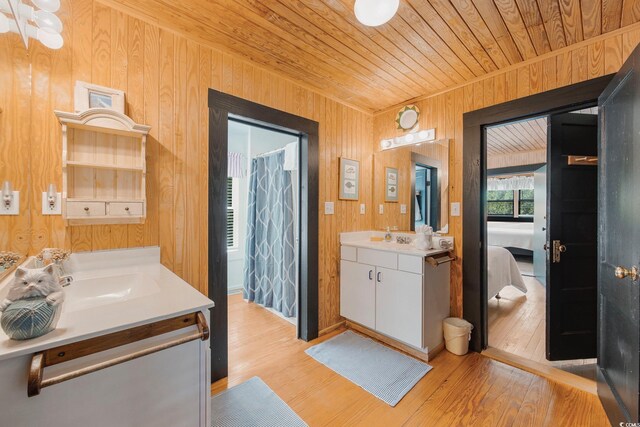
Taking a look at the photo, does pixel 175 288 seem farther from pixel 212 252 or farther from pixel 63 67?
pixel 63 67

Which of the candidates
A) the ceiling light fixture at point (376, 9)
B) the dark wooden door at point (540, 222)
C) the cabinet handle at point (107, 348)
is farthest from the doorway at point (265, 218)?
the dark wooden door at point (540, 222)

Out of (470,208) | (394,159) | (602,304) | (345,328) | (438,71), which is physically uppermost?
(438,71)

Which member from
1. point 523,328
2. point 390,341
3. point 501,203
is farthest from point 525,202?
point 390,341

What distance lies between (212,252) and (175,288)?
75cm

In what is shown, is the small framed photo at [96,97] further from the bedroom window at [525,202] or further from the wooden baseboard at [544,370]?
the bedroom window at [525,202]

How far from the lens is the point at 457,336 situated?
2.26 metres

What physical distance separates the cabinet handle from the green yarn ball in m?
0.06

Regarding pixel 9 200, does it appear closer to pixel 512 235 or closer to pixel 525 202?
pixel 512 235

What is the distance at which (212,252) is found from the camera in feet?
6.25

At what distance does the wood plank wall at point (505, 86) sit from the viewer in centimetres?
175

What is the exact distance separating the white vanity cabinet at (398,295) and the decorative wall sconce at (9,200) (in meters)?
2.30

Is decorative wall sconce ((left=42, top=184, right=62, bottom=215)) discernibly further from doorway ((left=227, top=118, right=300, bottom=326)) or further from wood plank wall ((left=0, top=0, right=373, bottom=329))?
doorway ((left=227, top=118, right=300, bottom=326))

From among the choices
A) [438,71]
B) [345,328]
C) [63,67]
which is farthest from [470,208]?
[63,67]

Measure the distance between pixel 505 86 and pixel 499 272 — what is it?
215 centimetres
